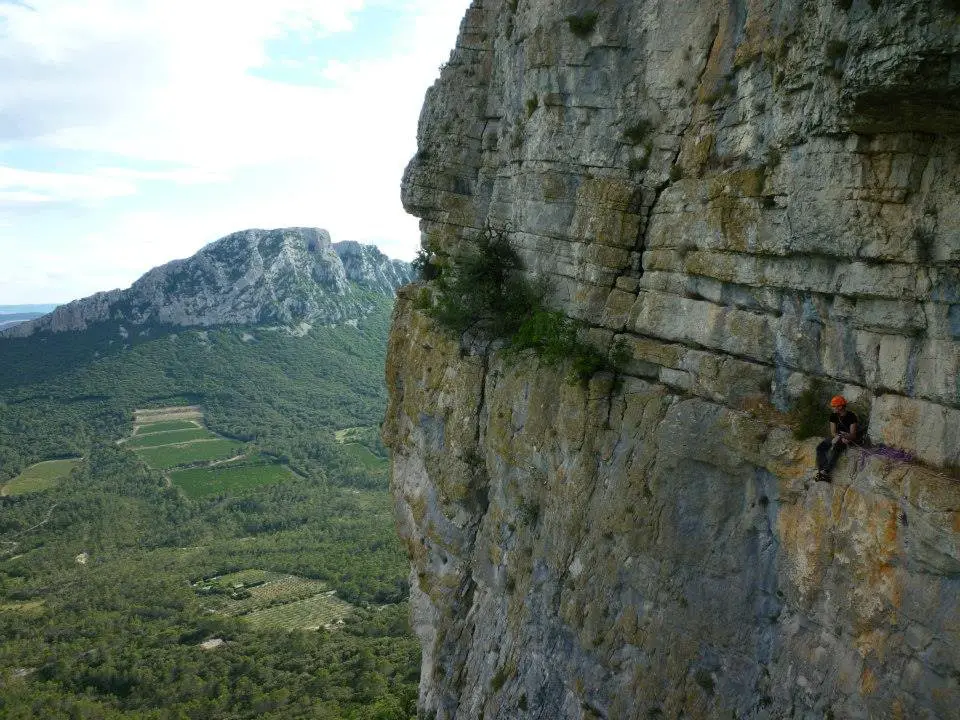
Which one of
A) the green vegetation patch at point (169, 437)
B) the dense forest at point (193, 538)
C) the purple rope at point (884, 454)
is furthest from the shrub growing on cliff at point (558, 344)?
the green vegetation patch at point (169, 437)

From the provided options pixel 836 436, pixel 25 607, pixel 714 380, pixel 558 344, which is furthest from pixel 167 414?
pixel 836 436

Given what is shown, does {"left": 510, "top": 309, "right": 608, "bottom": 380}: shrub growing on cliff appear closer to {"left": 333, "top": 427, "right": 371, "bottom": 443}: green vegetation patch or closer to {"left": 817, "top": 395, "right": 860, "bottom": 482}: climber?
{"left": 817, "top": 395, "right": 860, "bottom": 482}: climber

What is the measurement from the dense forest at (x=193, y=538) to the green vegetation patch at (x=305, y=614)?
1.24 metres

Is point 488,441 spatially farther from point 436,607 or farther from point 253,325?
point 253,325

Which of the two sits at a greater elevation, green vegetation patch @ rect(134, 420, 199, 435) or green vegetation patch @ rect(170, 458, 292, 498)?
green vegetation patch @ rect(134, 420, 199, 435)

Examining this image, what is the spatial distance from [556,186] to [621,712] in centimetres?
1056

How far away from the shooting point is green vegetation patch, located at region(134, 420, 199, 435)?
11544 cm

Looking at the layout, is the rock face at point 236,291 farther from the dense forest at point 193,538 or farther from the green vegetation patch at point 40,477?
the green vegetation patch at point 40,477

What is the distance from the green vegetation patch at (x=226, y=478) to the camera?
9625 cm

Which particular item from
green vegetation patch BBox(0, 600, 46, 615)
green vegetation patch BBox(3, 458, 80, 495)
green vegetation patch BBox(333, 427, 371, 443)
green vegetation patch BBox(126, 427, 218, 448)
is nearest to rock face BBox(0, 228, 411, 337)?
green vegetation patch BBox(126, 427, 218, 448)

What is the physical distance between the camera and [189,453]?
10875 cm

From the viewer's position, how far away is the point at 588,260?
13648mm

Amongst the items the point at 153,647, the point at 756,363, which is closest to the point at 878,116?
the point at 756,363

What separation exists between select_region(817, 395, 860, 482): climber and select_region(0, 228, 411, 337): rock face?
140 meters
